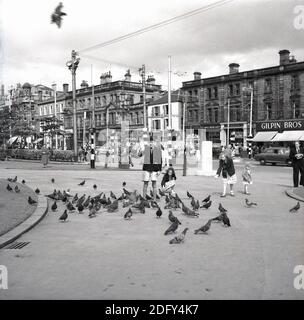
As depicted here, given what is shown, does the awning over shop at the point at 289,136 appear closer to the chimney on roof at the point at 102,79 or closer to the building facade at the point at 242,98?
the building facade at the point at 242,98

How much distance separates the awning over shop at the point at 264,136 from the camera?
43.8m

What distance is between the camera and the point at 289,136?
41719 mm

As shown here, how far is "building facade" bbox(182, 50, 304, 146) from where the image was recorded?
4481cm

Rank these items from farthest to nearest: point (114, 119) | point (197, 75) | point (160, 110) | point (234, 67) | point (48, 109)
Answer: point (48, 109), point (114, 119), point (160, 110), point (197, 75), point (234, 67)

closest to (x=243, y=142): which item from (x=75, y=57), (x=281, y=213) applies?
(x=75, y=57)

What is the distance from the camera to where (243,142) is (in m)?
50.6

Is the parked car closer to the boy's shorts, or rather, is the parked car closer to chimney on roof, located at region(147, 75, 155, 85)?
the boy's shorts

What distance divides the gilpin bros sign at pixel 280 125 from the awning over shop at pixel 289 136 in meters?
0.45

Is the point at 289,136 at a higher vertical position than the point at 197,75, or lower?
lower

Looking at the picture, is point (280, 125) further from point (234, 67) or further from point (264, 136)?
point (234, 67)

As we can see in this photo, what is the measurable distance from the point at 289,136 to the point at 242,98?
10.4 metres

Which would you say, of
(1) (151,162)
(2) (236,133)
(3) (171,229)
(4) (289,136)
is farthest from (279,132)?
(3) (171,229)

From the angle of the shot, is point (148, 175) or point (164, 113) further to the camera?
point (164, 113)

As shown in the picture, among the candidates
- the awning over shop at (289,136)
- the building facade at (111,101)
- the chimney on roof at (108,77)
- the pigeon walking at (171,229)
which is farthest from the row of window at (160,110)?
the pigeon walking at (171,229)
